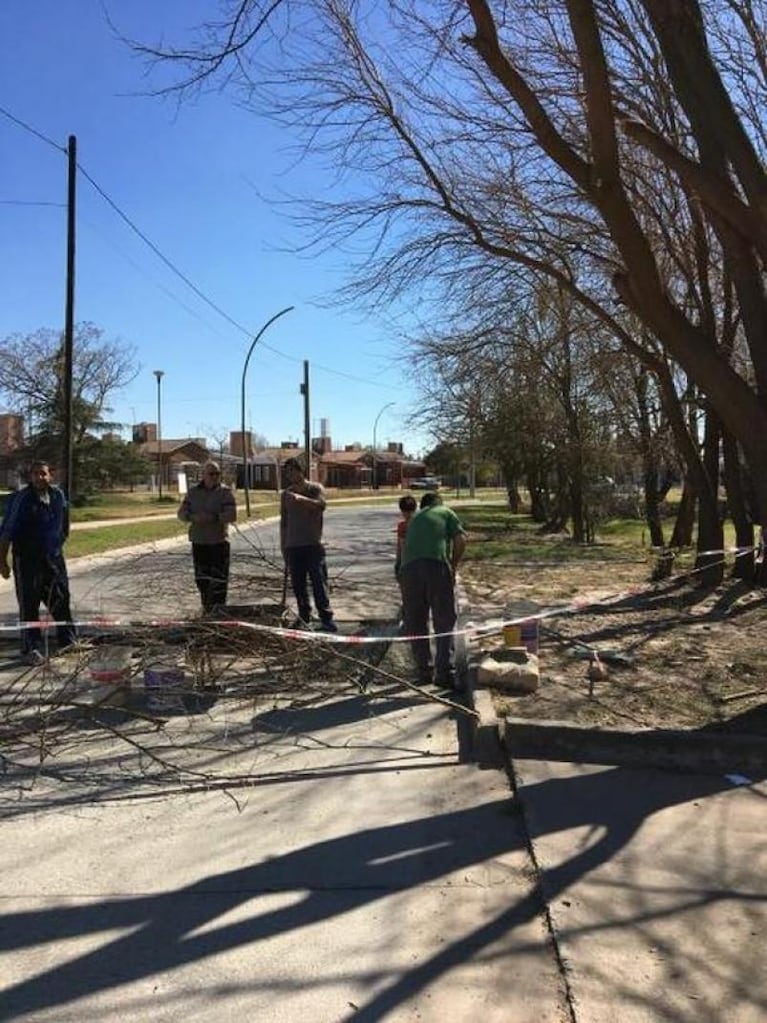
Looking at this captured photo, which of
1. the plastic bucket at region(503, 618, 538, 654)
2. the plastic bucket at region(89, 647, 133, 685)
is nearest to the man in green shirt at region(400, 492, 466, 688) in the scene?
the plastic bucket at region(503, 618, 538, 654)

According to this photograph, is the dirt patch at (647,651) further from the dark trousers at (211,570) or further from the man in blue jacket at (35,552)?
the man in blue jacket at (35,552)

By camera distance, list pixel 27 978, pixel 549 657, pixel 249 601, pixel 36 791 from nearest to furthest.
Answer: pixel 27 978 < pixel 36 791 < pixel 549 657 < pixel 249 601

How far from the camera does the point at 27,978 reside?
349 cm

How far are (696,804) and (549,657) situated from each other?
12.1ft

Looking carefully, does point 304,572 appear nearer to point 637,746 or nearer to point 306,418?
point 637,746

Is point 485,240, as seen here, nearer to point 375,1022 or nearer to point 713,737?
point 713,737

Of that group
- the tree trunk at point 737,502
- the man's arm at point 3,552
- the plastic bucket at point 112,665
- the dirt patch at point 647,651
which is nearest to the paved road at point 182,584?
the dirt patch at point 647,651

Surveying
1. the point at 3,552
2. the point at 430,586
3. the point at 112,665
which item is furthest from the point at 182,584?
the point at 430,586

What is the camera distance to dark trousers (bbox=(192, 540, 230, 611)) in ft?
32.0

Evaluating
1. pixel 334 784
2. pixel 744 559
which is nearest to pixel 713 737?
pixel 334 784

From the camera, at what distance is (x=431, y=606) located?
26.6ft

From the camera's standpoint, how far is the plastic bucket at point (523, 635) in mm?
8109

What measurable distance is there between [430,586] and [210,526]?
277 centimetres

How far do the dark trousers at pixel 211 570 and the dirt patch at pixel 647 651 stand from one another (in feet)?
10.4
